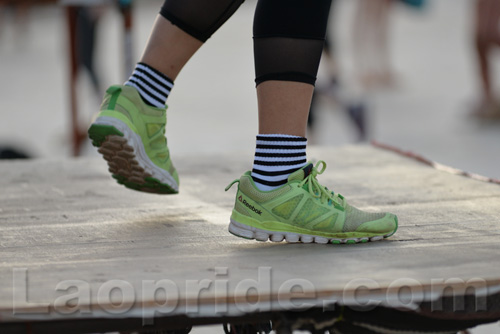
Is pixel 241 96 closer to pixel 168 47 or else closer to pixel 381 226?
pixel 168 47

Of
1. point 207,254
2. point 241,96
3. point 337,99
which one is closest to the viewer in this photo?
point 207,254

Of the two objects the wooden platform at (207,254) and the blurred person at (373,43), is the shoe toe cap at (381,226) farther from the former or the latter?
the blurred person at (373,43)

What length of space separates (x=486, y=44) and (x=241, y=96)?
7.27ft

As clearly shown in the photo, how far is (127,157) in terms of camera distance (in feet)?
5.54

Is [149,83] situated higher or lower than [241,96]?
lower

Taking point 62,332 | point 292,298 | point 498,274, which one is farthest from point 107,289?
point 498,274

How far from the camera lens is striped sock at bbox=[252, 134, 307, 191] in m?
1.52

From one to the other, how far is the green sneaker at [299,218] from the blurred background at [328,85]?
938 mm

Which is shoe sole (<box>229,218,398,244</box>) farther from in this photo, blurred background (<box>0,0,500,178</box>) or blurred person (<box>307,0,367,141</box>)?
blurred person (<box>307,0,367,141</box>)

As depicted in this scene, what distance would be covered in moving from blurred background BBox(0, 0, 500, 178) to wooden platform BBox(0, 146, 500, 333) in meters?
0.65

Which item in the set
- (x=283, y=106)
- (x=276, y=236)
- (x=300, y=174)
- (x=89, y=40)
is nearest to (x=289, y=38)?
(x=283, y=106)

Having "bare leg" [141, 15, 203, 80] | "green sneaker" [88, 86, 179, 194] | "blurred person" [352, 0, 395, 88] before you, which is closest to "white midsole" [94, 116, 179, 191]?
"green sneaker" [88, 86, 179, 194]

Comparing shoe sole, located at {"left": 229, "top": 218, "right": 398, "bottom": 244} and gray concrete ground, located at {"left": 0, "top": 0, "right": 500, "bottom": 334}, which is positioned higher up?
gray concrete ground, located at {"left": 0, "top": 0, "right": 500, "bottom": 334}

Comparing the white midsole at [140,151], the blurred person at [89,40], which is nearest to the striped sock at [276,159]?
the white midsole at [140,151]
